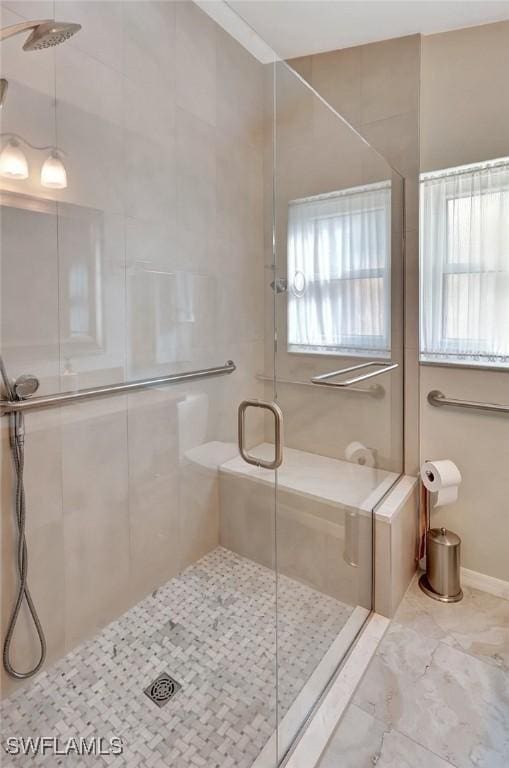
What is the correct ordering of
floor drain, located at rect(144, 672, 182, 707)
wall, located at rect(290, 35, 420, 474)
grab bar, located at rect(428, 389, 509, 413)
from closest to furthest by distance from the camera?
floor drain, located at rect(144, 672, 182, 707), grab bar, located at rect(428, 389, 509, 413), wall, located at rect(290, 35, 420, 474)

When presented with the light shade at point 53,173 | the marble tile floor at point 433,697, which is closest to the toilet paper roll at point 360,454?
the marble tile floor at point 433,697

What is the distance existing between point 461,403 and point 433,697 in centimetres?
116

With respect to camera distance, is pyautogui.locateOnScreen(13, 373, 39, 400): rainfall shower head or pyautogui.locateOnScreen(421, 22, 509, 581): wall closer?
pyautogui.locateOnScreen(13, 373, 39, 400): rainfall shower head

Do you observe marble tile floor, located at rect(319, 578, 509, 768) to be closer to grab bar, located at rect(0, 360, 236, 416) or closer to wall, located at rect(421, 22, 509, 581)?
wall, located at rect(421, 22, 509, 581)

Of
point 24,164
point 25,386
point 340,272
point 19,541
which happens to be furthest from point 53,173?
point 19,541

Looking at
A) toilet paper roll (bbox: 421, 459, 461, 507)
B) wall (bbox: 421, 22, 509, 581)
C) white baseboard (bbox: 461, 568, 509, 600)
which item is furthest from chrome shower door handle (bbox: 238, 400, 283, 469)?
white baseboard (bbox: 461, 568, 509, 600)

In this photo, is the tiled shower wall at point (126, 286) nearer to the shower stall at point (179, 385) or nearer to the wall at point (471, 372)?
the shower stall at point (179, 385)

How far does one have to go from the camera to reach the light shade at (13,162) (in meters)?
1.20

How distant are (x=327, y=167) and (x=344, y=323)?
0.57m

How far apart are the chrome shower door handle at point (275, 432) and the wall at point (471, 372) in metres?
1.05

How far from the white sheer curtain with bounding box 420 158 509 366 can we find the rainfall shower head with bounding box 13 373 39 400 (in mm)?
1692

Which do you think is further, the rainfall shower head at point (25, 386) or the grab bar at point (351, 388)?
the grab bar at point (351, 388)

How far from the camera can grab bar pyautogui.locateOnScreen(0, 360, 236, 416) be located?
4.17 feet

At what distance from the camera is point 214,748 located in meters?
1.19
